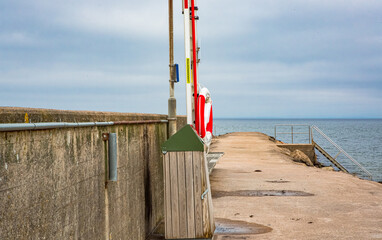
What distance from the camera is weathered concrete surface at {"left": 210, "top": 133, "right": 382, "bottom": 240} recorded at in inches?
281

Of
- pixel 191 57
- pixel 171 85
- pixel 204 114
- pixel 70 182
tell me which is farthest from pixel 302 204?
pixel 70 182

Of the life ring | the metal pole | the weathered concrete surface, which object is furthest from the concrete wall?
the weathered concrete surface

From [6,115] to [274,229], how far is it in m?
5.41

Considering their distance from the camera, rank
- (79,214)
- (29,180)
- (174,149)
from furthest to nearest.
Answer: (174,149) < (79,214) < (29,180)

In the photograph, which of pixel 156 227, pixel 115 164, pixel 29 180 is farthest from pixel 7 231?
pixel 156 227

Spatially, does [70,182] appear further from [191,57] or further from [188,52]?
[191,57]

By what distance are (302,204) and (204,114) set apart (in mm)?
2901

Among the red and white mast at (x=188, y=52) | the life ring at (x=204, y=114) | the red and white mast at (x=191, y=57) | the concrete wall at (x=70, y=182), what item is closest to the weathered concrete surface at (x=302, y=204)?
the life ring at (x=204, y=114)

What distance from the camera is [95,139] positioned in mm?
4668

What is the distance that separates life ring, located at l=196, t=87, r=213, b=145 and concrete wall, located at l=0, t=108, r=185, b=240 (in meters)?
1.81

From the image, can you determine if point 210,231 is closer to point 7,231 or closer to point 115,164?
point 115,164

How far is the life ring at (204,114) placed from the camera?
834 centimetres

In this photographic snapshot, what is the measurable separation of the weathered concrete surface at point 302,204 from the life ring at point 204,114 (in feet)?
5.25

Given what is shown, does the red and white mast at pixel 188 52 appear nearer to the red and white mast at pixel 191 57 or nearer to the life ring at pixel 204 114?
the red and white mast at pixel 191 57
